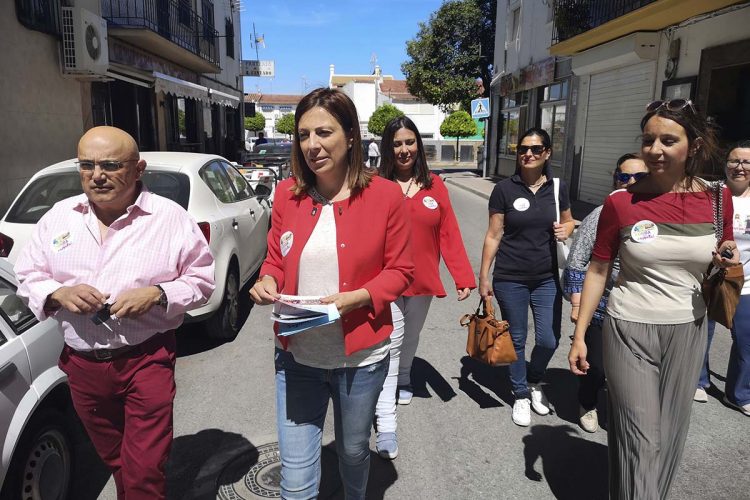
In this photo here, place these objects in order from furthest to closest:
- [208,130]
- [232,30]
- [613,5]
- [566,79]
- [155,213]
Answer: [232,30], [208,130], [566,79], [613,5], [155,213]

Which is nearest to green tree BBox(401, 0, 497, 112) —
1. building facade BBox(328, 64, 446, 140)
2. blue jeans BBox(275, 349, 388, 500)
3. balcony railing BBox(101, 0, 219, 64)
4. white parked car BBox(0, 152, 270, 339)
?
balcony railing BBox(101, 0, 219, 64)

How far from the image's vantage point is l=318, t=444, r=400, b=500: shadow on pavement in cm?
294

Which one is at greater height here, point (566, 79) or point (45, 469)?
point (566, 79)

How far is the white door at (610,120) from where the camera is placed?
1264cm

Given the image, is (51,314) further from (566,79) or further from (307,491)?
(566,79)

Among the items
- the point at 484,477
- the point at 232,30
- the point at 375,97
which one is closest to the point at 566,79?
the point at 484,477

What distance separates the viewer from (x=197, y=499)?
2887mm

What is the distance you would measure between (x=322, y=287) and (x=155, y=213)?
0.76m

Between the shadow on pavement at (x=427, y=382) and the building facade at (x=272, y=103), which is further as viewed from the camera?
the building facade at (x=272, y=103)

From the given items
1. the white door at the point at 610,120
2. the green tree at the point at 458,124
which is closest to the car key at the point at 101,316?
the white door at the point at 610,120

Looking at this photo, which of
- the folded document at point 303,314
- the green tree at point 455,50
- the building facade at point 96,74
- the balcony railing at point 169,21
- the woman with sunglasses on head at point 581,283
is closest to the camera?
the folded document at point 303,314

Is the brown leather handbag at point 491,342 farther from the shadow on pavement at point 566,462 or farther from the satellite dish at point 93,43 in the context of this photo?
the satellite dish at point 93,43

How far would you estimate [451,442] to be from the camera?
3.48m

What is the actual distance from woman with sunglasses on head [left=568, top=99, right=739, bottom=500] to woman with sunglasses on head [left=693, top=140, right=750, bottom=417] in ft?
5.97
